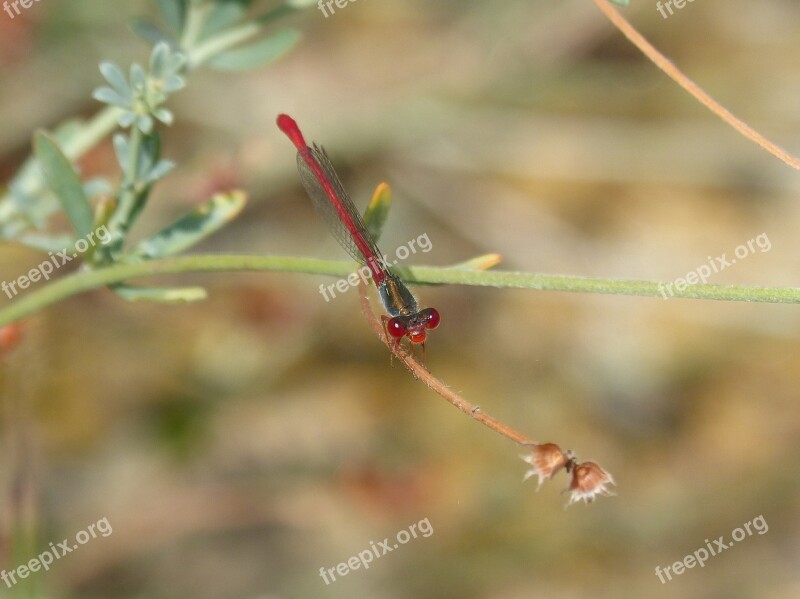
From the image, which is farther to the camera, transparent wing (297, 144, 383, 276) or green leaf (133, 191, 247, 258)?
transparent wing (297, 144, 383, 276)

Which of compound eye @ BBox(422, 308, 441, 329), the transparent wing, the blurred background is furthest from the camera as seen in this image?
the blurred background

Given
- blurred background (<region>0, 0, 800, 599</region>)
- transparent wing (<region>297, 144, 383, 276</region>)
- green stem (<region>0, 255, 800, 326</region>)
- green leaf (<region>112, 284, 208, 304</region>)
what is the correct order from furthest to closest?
blurred background (<region>0, 0, 800, 599</region>)
transparent wing (<region>297, 144, 383, 276</region>)
green leaf (<region>112, 284, 208, 304</region>)
green stem (<region>0, 255, 800, 326</region>)

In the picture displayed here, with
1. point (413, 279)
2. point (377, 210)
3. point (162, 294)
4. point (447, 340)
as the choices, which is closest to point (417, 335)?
point (413, 279)

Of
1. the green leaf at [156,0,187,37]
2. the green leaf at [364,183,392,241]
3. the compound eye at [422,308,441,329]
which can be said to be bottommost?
the compound eye at [422,308,441,329]

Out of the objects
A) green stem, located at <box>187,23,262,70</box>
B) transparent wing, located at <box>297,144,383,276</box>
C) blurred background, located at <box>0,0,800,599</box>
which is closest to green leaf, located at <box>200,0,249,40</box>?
green stem, located at <box>187,23,262,70</box>

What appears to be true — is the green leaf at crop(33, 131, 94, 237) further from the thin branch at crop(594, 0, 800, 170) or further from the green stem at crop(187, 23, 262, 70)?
the thin branch at crop(594, 0, 800, 170)

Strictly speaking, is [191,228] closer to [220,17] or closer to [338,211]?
[338,211]

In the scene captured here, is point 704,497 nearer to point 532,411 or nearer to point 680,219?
point 532,411
